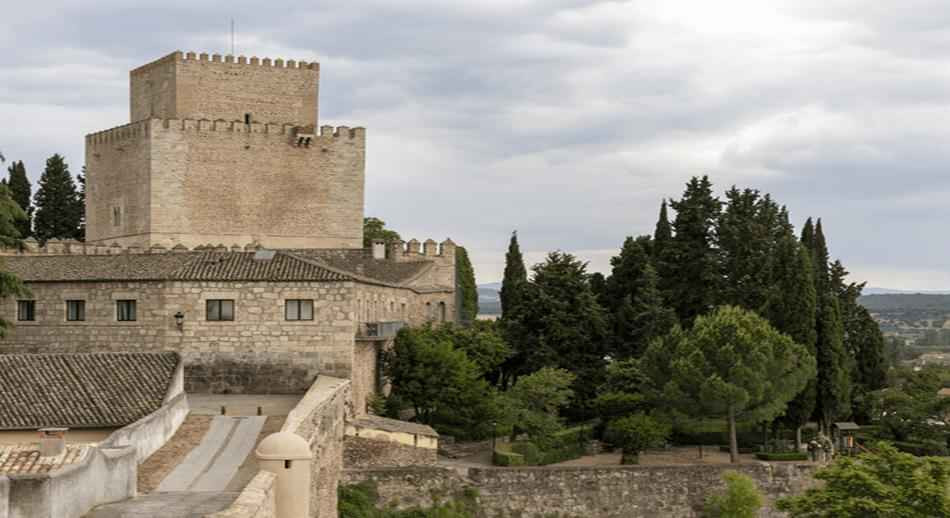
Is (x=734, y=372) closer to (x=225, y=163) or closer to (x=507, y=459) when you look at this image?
(x=507, y=459)

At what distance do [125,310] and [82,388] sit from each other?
23.2 ft

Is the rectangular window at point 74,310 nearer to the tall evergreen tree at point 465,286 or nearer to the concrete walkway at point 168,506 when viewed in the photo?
the concrete walkway at point 168,506

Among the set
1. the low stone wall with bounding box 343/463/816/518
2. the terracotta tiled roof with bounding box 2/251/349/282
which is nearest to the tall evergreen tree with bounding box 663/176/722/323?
the low stone wall with bounding box 343/463/816/518

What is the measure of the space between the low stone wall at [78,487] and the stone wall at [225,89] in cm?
3435

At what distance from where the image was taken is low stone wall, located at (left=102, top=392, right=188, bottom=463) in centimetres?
1841

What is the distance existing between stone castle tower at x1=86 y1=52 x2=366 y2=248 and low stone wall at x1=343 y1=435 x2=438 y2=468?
19676 mm

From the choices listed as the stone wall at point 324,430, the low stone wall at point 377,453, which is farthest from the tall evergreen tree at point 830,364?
the stone wall at point 324,430

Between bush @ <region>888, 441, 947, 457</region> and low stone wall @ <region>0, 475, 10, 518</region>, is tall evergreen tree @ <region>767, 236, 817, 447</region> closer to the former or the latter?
bush @ <region>888, 441, 947, 457</region>

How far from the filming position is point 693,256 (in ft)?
153

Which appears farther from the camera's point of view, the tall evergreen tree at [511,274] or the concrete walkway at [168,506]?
the tall evergreen tree at [511,274]

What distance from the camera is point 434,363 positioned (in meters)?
36.6

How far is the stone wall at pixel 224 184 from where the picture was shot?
160 ft

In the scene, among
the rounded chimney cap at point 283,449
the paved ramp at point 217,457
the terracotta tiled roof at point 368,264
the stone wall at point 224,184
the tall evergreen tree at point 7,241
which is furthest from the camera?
the stone wall at point 224,184

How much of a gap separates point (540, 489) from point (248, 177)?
21.1 meters
